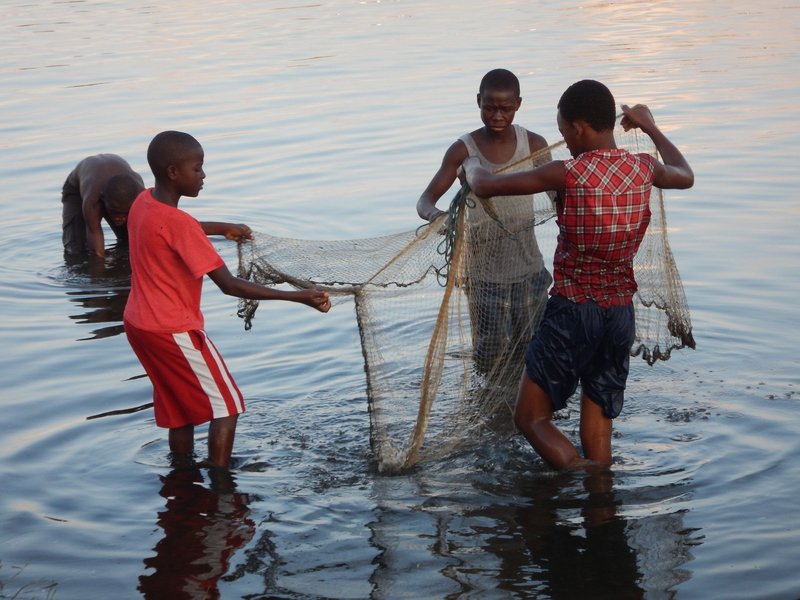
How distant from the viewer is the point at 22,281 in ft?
28.9

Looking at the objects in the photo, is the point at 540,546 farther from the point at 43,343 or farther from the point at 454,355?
the point at 43,343

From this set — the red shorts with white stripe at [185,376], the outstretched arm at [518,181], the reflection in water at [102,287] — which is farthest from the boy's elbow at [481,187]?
the reflection in water at [102,287]

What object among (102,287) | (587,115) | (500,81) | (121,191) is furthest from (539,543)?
(102,287)

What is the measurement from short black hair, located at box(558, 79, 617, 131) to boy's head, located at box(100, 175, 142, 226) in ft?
15.2

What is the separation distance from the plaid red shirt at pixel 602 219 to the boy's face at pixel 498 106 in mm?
1067

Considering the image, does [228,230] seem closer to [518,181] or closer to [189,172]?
[189,172]

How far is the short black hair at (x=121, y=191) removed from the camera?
8.06 meters

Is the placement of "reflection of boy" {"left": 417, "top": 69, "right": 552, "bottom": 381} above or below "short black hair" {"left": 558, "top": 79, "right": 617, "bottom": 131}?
below

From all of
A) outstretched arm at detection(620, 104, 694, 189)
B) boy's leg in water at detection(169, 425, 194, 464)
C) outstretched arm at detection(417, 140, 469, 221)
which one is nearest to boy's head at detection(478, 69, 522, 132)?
outstretched arm at detection(417, 140, 469, 221)

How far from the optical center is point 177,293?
15.5 feet

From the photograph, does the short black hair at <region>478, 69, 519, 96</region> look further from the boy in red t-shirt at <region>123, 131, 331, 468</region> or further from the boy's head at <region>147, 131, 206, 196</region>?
the boy's head at <region>147, 131, 206, 196</region>

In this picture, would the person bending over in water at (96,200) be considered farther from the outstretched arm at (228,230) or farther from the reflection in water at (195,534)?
the reflection in water at (195,534)

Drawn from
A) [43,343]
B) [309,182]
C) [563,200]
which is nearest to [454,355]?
[563,200]

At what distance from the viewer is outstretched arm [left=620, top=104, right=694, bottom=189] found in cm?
438
